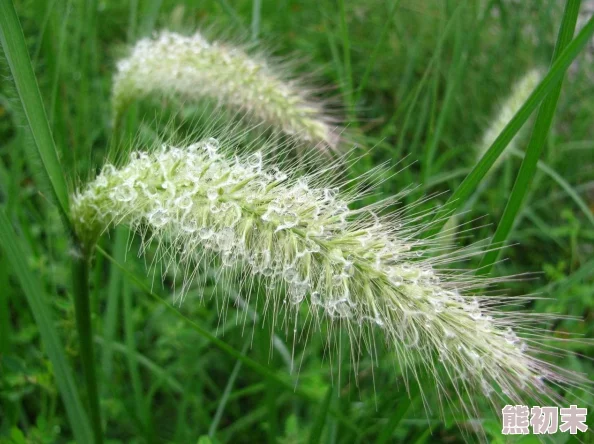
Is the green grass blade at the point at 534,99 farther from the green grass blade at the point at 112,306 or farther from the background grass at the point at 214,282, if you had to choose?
the green grass blade at the point at 112,306

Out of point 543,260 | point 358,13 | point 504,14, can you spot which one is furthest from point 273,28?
point 543,260

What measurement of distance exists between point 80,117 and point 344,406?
1576 millimetres

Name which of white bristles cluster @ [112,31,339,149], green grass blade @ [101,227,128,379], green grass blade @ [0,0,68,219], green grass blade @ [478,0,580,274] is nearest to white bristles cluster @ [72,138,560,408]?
green grass blade @ [0,0,68,219]

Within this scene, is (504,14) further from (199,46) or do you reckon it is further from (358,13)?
(199,46)

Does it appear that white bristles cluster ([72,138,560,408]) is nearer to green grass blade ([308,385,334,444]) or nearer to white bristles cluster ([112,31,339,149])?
green grass blade ([308,385,334,444])

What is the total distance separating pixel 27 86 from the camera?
1185 millimetres

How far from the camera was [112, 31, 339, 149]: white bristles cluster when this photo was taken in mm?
1792

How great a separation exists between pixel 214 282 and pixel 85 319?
1.05m

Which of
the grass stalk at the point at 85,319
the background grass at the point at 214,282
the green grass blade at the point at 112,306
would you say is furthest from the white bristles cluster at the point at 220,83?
the grass stalk at the point at 85,319

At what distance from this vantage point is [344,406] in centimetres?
181

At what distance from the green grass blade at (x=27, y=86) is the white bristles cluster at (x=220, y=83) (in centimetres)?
70

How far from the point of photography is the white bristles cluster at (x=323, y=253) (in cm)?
97

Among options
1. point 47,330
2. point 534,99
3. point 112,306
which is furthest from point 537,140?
point 112,306

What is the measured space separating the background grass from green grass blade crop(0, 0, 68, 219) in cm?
7
